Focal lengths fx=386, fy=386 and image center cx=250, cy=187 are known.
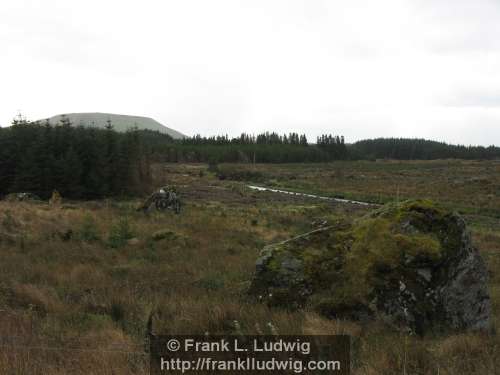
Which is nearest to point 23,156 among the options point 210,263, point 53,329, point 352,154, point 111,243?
point 111,243

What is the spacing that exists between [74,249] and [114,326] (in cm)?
643

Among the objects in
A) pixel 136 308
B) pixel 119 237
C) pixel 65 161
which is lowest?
pixel 119 237

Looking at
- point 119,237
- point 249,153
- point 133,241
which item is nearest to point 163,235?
point 133,241

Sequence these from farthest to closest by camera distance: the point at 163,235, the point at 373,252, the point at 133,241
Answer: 1. the point at 163,235
2. the point at 133,241
3. the point at 373,252

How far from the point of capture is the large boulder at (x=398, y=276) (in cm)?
510

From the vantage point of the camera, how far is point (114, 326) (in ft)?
15.5

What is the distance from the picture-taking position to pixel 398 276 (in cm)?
520

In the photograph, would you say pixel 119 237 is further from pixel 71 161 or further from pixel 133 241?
pixel 71 161

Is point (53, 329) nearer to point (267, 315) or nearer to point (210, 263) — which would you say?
point (267, 315)

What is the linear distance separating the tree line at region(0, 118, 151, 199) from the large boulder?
32.4m

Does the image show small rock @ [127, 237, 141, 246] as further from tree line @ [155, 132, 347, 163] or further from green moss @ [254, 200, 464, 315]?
tree line @ [155, 132, 347, 163]

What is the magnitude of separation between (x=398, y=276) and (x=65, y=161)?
34.0m

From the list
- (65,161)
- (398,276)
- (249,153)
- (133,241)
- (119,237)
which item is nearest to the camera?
(398,276)

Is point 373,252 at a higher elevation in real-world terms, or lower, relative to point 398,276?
higher
